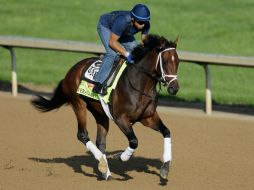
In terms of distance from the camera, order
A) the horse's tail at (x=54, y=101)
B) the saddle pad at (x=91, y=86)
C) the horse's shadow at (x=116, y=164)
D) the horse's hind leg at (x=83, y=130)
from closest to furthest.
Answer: the saddle pad at (x=91, y=86)
the horse's hind leg at (x=83, y=130)
the horse's shadow at (x=116, y=164)
the horse's tail at (x=54, y=101)

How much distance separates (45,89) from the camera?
15148 millimetres

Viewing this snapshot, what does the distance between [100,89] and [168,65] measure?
999mm

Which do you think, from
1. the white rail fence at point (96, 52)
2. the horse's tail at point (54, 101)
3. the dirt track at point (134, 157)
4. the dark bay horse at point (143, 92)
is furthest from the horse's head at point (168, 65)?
the white rail fence at point (96, 52)

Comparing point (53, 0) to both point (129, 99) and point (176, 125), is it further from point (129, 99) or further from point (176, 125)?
point (129, 99)

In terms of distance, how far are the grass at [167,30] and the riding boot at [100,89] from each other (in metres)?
5.13

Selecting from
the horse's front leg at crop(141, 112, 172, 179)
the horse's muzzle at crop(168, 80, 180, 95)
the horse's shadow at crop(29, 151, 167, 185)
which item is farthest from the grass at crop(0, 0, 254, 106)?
the horse's muzzle at crop(168, 80, 180, 95)

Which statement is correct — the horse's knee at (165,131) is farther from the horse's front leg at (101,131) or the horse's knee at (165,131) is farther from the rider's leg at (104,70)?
the horse's front leg at (101,131)

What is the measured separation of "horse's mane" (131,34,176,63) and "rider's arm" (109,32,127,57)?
4.3 inches

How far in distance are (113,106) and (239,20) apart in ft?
35.2

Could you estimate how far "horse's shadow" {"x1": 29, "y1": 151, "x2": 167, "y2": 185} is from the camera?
9.67 m

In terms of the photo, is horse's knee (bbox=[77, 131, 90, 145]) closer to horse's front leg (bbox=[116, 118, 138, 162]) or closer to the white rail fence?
horse's front leg (bbox=[116, 118, 138, 162])

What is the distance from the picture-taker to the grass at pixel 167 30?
1582 cm

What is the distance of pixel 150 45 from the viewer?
29.6ft

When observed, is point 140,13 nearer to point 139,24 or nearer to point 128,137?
point 139,24
